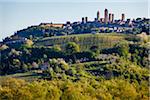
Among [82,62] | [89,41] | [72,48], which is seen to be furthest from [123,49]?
[89,41]

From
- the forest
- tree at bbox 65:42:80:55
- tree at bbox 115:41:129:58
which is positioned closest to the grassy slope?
the forest

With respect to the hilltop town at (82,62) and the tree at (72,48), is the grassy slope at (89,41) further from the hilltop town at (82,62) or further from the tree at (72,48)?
the tree at (72,48)

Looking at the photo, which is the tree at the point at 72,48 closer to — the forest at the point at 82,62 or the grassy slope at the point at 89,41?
the forest at the point at 82,62

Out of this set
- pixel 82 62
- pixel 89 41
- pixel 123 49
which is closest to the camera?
pixel 82 62

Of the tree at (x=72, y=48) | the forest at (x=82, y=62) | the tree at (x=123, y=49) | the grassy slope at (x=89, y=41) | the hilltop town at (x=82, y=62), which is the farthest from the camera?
the grassy slope at (x=89, y=41)

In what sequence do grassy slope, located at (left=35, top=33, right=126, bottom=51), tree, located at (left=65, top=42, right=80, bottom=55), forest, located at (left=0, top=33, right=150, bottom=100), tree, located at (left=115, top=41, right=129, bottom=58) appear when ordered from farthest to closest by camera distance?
1. grassy slope, located at (left=35, top=33, right=126, bottom=51)
2. tree, located at (left=65, top=42, right=80, bottom=55)
3. tree, located at (left=115, top=41, right=129, bottom=58)
4. forest, located at (left=0, top=33, right=150, bottom=100)

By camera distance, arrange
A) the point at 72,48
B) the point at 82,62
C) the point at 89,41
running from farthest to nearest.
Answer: the point at 89,41 < the point at 72,48 < the point at 82,62

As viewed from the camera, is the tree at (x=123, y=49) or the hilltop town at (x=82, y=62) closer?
the hilltop town at (x=82, y=62)

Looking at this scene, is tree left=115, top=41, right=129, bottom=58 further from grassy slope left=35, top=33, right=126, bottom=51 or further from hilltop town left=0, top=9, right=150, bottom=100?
grassy slope left=35, top=33, right=126, bottom=51

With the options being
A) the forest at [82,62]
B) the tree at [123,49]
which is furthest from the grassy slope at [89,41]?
the tree at [123,49]

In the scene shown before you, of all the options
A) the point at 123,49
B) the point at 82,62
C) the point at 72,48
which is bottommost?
the point at 82,62

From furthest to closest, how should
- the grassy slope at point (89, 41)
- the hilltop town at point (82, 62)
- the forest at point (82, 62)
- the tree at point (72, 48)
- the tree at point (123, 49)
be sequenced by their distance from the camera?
the grassy slope at point (89, 41) < the tree at point (72, 48) < the tree at point (123, 49) < the forest at point (82, 62) < the hilltop town at point (82, 62)

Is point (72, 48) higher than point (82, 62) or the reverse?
higher

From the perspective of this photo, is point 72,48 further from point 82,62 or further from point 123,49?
point 123,49
